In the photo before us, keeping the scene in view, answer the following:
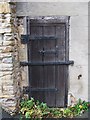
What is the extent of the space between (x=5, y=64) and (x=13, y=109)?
2.70 feet

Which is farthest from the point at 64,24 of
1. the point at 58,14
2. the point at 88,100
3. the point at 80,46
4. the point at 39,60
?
the point at 88,100

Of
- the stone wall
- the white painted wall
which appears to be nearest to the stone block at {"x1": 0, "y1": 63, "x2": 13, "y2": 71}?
the stone wall

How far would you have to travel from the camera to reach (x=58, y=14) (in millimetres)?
4910

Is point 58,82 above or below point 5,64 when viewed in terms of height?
below

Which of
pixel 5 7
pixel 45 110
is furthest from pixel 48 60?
pixel 5 7

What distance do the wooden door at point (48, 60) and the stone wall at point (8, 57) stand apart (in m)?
0.39

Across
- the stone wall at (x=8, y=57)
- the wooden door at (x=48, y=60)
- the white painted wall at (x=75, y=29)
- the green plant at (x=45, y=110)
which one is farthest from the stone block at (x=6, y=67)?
the white painted wall at (x=75, y=29)

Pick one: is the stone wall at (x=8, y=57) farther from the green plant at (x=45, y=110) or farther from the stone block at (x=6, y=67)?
the green plant at (x=45, y=110)

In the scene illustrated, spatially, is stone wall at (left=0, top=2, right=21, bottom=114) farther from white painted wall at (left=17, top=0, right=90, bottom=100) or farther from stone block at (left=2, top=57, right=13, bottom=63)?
white painted wall at (left=17, top=0, right=90, bottom=100)

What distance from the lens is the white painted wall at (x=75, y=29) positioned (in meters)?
4.90

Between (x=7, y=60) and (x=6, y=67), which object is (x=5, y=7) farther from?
(x=6, y=67)

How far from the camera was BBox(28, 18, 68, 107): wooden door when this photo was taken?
493 cm

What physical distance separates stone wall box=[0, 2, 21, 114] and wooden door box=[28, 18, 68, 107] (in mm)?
394

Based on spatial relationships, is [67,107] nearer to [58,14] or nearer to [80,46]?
[80,46]
